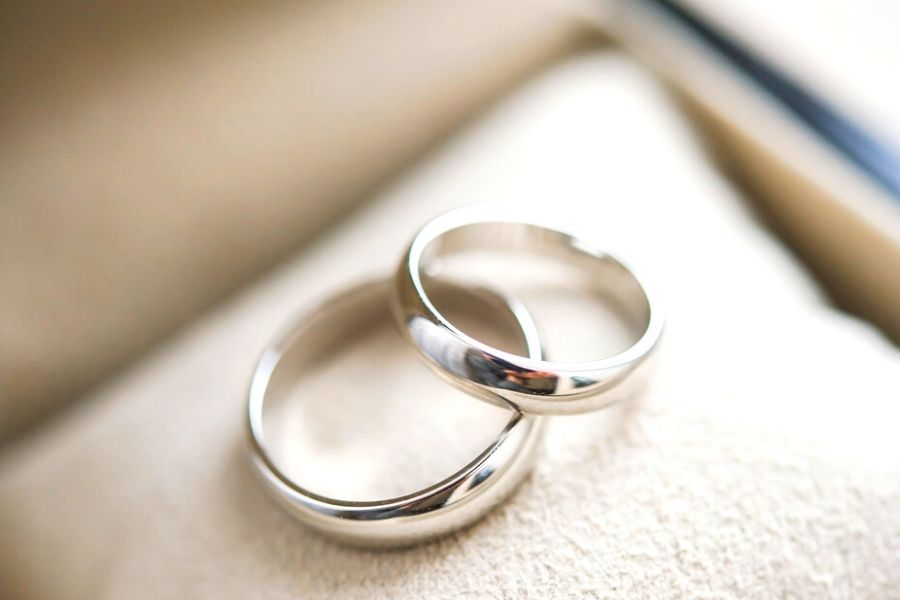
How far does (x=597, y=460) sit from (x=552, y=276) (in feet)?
0.54

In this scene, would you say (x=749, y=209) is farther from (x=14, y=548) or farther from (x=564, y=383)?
(x=14, y=548)

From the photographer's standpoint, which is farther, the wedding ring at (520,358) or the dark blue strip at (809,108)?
the dark blue strip at (809,108)

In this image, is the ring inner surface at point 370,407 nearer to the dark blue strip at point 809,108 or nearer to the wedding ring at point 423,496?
the wedding ring at point 423,496

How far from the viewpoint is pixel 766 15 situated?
2.01 feet

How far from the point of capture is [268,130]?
515 mm

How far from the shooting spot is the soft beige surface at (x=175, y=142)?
16.9 inches

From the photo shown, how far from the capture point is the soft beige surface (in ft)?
1.41

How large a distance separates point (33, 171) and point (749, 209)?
1.59ft

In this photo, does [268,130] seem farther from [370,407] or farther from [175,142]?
[370,407]

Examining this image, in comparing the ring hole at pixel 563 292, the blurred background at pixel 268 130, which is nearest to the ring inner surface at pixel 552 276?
the ring hole at pixel 563 292

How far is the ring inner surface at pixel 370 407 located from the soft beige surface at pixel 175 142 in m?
0.10

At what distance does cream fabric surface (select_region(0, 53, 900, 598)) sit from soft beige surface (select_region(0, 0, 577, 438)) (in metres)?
0.04

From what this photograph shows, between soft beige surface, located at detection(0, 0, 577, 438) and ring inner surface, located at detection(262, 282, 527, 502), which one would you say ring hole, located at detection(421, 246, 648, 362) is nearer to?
ring inner surface, located at detection(262, 282, 527, 502)

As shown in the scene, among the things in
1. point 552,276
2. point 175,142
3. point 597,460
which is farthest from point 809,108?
point 175,142
